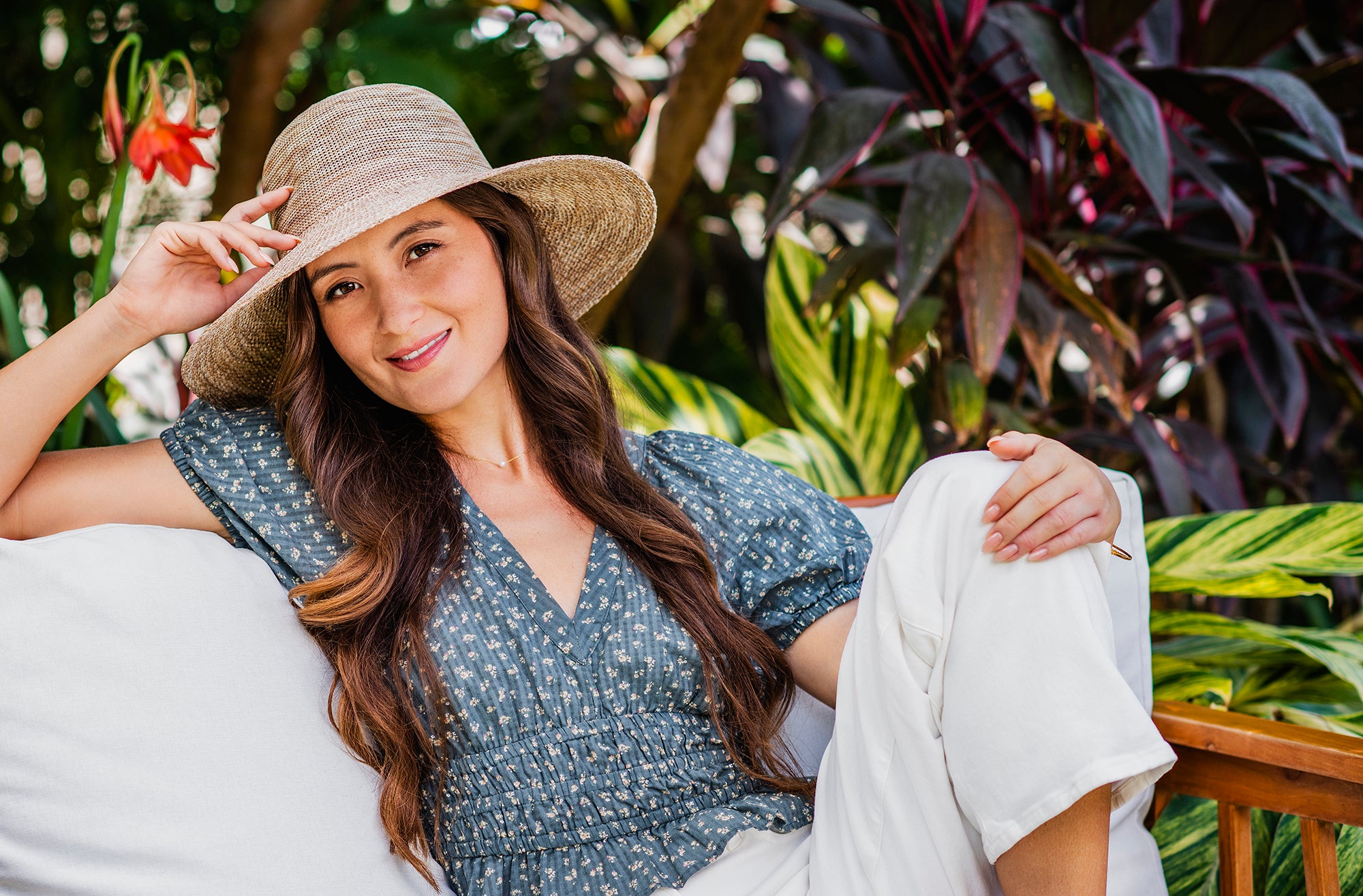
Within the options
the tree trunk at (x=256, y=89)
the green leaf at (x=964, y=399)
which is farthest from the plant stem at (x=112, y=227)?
the green leaf at (x=964, y=399)

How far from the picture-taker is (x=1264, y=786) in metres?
1.10

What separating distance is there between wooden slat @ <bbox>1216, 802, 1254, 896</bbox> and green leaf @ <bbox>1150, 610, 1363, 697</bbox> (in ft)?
0.72

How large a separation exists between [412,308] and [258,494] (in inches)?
10.0

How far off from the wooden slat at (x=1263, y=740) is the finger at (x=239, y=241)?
1084 mm

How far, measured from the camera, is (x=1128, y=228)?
1.79 meters

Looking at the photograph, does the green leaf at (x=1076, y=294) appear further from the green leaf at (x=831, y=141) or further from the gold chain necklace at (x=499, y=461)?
the gold chain necklace at (x=499, y=461)

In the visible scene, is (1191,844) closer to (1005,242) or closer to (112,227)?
(1005,242)

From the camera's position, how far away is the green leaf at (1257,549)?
1.29 meters

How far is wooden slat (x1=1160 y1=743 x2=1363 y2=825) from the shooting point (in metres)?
1.03

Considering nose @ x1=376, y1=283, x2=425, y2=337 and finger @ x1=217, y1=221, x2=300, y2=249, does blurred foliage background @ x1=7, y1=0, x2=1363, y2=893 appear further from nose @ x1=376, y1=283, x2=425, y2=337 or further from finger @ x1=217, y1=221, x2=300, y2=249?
nose @ x1=376, y1=283, x2=425, y2=337

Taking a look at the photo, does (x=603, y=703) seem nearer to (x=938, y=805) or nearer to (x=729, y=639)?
(x=729, y=639)

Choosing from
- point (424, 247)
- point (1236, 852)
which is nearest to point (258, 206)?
point (424, 247)

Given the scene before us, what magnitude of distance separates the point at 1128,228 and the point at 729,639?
111cm

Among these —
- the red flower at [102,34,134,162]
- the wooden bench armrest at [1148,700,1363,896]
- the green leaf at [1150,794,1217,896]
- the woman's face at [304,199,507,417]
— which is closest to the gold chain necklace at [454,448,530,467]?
the woman's face at [304,199,507,417]
